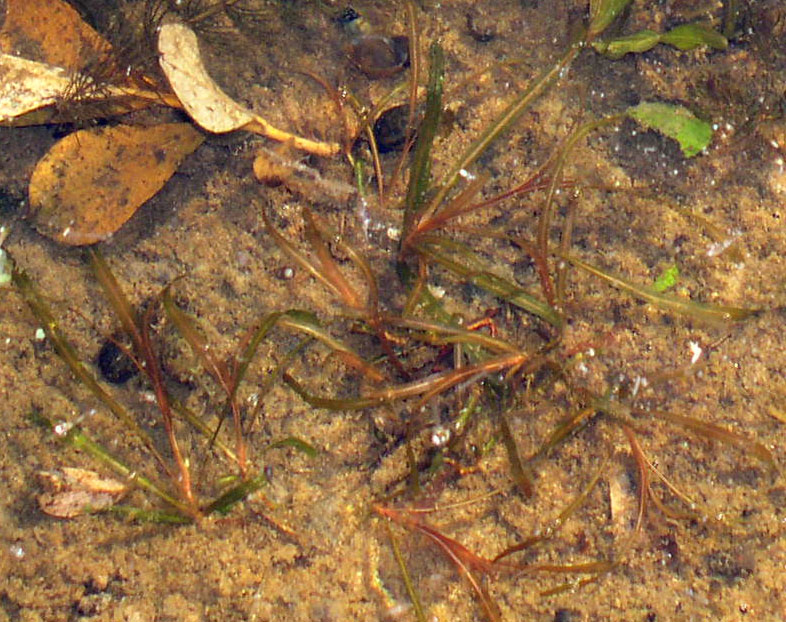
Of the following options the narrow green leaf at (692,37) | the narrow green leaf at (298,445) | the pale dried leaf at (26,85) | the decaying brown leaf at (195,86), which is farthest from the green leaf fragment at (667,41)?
the pale dried leaf at (26,85)

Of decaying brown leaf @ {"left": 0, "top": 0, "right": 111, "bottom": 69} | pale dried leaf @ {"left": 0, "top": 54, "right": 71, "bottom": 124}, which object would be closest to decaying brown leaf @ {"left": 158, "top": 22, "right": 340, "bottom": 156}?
decaying brown leaf @ {"left": 0, "top": 0, "right": 111, "bottom": 69}

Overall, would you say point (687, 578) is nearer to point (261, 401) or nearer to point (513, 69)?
point (261, 401)

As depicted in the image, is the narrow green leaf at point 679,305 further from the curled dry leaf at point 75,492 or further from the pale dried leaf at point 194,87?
the curled dry leaf at point 75,492

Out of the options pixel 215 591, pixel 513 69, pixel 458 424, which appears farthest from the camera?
pixel 513 69

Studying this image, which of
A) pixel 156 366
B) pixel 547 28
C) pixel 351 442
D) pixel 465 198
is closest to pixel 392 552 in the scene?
pixel 351 442

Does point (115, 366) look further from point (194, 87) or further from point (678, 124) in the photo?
point (678, 124)

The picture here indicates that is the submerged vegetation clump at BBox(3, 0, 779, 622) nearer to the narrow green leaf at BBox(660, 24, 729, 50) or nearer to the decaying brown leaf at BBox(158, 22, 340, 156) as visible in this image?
the decaying brown leaf at BBox(158, 22, 340, 156)
